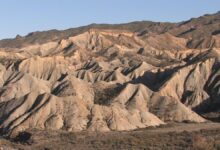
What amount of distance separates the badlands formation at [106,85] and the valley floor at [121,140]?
18.1ft

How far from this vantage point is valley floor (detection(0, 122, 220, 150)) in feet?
202

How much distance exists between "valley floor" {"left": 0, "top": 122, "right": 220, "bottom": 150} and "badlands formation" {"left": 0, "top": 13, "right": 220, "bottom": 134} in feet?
18.1

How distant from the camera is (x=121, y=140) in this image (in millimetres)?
65750

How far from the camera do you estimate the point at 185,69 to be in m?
118

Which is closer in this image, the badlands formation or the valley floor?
the valley floor

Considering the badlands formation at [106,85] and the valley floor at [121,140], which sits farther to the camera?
the badlands formation at [106,85]

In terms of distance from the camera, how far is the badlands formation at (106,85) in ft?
261

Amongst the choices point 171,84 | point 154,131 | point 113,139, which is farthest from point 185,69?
point 113,139

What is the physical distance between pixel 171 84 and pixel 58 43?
204ft

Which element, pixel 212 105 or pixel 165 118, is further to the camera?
pixel 212 105

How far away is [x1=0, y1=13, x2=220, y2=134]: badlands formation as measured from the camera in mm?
79688

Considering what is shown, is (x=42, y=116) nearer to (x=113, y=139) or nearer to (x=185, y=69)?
(x=113, y=139)

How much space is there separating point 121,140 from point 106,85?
1592 inches

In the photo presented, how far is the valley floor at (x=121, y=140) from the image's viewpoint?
61662mm
